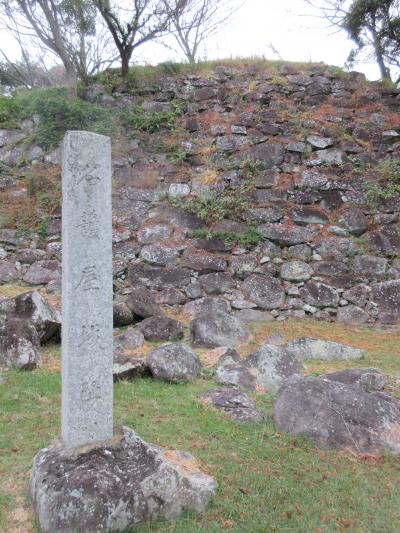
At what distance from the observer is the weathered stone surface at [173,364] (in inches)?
218

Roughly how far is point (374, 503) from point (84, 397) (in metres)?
2.24

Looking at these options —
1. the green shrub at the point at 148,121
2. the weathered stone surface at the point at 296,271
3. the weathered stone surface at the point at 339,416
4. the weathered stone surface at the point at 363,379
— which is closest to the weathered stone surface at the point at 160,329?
the weathered stone surface at the point at 363,379

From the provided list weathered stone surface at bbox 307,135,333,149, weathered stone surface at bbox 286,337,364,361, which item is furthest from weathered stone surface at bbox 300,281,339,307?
weathered stone surface at bbox 307,135,333,149

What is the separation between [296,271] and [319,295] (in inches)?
28.7

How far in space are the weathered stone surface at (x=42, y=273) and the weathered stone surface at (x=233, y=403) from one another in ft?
18.5

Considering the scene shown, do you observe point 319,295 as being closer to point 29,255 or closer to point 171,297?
point 171,297

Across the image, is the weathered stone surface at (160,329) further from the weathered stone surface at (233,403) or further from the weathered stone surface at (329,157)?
the weathered stone surface at (329,157)

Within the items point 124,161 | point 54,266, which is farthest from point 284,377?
point 124,161

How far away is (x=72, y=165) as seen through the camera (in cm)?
306

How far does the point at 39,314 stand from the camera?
650 centimetres

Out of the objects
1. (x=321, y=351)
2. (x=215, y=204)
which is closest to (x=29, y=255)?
(x=215, y=204)

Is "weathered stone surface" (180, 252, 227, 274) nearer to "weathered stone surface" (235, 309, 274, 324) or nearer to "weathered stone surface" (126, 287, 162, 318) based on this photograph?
"weathered stone surface" (235, 309, 274, 324)

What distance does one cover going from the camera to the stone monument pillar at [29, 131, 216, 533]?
2889 millimetres

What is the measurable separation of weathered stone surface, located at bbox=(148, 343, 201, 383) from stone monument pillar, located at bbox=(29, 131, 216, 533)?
7.34 ft
